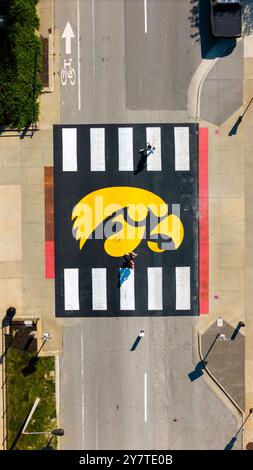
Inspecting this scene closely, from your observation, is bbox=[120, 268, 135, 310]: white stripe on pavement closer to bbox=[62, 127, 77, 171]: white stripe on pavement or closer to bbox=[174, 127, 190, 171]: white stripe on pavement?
bbox=[174, 127, 190, 171]: white stripe on pavement

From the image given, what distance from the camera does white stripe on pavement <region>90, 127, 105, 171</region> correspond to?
757 inches

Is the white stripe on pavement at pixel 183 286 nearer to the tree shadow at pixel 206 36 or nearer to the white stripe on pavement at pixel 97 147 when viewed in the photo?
the white stripe on pavement at pixel 97 147

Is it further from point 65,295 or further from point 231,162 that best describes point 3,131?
point 231,162

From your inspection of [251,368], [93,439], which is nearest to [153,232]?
[251,368]

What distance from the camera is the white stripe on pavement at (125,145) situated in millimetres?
19219

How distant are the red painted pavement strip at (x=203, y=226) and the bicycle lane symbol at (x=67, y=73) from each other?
6740 millimetres

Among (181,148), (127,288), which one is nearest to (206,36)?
(181,148)

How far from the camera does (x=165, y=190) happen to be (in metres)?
19.4

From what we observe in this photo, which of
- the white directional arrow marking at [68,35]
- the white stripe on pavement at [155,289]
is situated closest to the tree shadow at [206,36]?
the white directional arrow marking at [68,35]

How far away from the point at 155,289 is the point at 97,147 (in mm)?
7555

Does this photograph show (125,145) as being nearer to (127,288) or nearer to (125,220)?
(125,220)

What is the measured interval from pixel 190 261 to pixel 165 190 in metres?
3.73

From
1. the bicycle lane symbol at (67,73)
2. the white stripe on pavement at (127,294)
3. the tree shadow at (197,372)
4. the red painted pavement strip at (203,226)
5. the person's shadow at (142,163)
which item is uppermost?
the bicycle lane symbol at (67,73)
